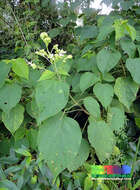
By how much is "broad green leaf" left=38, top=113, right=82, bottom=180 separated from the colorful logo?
214 mm

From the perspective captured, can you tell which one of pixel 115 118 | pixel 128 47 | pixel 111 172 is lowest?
pixel 111 172

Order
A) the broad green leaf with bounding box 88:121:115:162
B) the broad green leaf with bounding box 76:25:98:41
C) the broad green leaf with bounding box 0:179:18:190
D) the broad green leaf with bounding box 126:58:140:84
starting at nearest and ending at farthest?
the broad green leaf with bounding box 0:179:18:190 < the broad green leaf with bounding box 88:121:115:162 < the broad green leaf with bounding box 126:58:140:84 < the broad green leaf with bounding box 76:25:98:41

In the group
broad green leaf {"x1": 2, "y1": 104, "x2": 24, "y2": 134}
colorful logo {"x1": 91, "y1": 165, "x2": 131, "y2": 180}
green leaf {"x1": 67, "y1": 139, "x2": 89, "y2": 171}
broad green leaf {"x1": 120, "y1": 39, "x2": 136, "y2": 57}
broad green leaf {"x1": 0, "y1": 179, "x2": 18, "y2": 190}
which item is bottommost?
colorful logo {"x1": 91, "y1": 165, "x2": 131, "y2": 180}

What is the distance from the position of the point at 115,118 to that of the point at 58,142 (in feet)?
0.88

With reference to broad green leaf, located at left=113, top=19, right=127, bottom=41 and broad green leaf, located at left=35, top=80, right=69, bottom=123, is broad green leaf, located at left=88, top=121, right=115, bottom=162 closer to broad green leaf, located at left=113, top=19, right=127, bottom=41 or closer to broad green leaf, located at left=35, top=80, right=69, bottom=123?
broad green leaf, located at left=35, top=80, right=69, bottom=123

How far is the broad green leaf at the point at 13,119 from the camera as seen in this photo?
756mm

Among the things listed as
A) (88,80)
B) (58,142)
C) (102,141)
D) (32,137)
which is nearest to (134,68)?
(88,80)

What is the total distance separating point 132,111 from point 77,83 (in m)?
0.32

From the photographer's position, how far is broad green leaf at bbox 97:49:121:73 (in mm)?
794

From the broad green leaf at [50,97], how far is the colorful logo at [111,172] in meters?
0.33

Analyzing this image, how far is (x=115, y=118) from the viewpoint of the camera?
0.74 metres

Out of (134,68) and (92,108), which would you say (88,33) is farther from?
(92,108)

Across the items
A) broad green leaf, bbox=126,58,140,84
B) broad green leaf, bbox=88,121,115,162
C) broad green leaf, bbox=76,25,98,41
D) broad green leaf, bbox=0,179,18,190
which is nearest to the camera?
broad green leaf, bbox=0,179,18,190

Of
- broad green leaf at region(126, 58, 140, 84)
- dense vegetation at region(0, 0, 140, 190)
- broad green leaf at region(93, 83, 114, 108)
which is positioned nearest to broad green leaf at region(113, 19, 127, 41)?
dense vegetation at region(0, 0, 140, 190)
